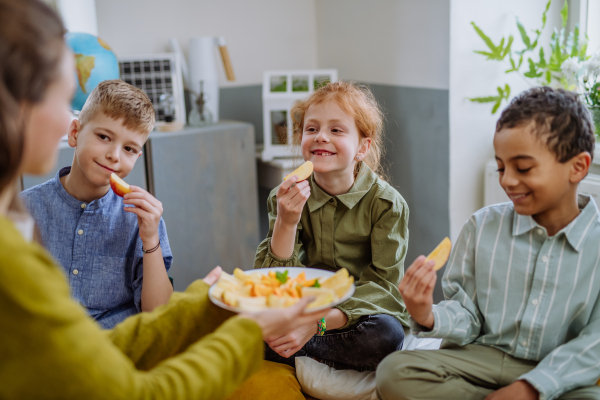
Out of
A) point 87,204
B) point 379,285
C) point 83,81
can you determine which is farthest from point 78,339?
point 83,81

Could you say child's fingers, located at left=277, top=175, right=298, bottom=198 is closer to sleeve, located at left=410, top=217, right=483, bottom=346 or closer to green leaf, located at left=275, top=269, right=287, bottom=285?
green leaf, located at left=275, top=269, right=287, bottom=285

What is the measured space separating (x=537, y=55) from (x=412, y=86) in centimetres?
55

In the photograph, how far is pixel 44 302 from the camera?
2.40 ft

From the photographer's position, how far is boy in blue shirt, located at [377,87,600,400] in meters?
1.17

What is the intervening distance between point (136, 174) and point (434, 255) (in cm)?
177

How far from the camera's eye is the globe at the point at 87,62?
7.77 feet

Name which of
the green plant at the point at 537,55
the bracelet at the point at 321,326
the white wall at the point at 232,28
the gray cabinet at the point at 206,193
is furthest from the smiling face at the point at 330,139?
the white wall at the point at 232,28

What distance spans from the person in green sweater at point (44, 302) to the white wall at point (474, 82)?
178 centimetres

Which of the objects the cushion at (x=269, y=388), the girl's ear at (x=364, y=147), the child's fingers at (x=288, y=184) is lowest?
the cushion at (x=269, y=388)

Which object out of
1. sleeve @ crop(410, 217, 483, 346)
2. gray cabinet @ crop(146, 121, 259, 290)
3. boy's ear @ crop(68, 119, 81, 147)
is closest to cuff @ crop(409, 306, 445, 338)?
sleeve @ crop(410, 217, 483, 346)

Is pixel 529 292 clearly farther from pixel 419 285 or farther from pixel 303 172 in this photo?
pixel 303 172

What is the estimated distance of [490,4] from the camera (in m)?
2.35

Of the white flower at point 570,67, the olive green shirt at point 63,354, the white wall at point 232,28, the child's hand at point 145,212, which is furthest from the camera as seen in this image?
the white wall at point 232,28

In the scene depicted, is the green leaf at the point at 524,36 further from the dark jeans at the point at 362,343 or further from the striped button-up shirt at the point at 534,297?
the dark jeans at the point at 362,343
